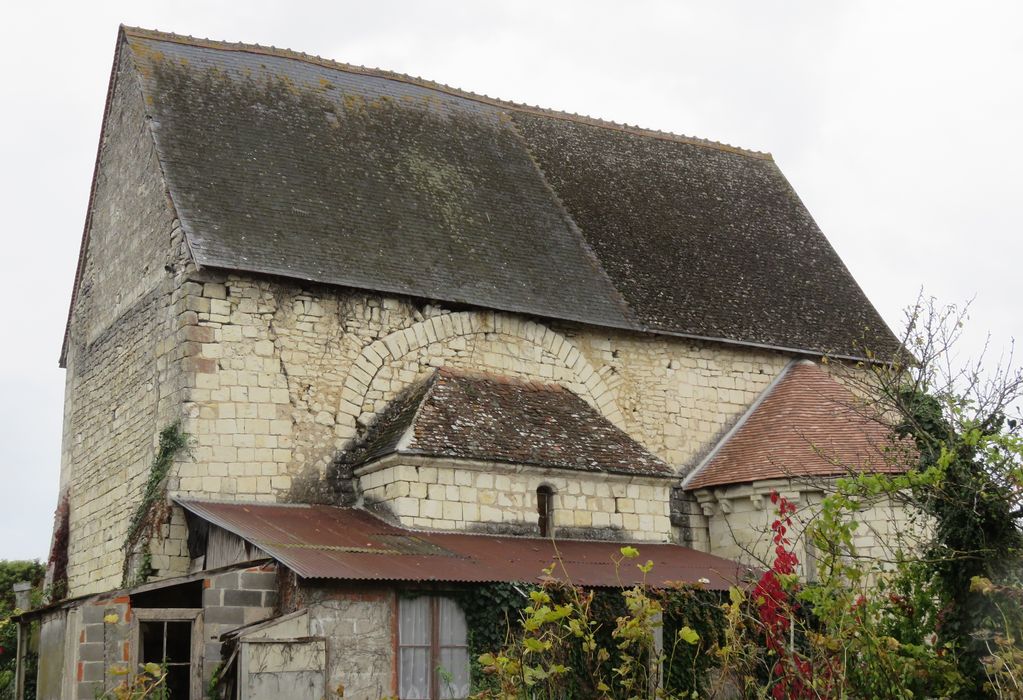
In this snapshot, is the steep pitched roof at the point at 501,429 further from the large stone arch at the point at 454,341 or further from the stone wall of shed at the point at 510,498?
the large stone arch at the point at 454,341

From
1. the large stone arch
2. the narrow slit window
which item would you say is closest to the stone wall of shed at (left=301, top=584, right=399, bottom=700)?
the narrow slit window

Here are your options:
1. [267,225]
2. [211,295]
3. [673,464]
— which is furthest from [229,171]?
[673,464]

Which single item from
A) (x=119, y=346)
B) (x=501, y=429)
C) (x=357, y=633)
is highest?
(x=119, y=346)

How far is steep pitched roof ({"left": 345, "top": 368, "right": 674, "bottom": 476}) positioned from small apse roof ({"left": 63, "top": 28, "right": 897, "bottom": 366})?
117cm

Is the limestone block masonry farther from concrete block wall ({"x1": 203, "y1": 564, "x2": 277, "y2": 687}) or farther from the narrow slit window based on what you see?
concrete block wall ({"x1": 203, "y1": 564, "x2": 277, "y2": 687})

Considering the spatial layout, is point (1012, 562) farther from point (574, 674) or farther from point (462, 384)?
point (462, 384)

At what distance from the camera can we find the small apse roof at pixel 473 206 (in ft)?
52.7

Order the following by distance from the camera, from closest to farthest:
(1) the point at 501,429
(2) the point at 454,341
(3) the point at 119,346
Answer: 1. (1) the point at 501,429
2. (2) the point at 454,341
3. (3) the point at 119,346

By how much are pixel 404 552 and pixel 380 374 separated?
334cm

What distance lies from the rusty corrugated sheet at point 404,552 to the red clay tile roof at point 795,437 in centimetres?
198

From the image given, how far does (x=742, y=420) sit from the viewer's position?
733 inches

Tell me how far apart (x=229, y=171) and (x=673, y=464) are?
726 centimetres

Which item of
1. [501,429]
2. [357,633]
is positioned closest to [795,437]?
[501,429]

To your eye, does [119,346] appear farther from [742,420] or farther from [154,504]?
[742,420]
